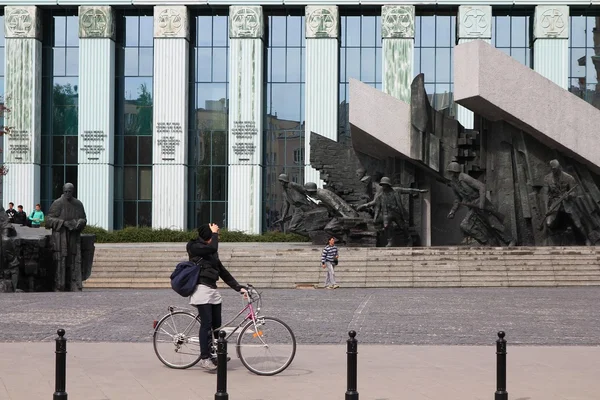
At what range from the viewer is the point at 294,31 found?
44.0m

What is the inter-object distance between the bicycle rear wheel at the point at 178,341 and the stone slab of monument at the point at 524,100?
50.6 ft

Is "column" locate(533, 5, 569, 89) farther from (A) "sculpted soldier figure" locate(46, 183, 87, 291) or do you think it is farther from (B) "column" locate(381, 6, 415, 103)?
(A) "sculpted soldier figure" locate(46, 183, 87, 291)

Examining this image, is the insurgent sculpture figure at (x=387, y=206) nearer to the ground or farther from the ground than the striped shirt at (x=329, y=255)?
farther from the ground

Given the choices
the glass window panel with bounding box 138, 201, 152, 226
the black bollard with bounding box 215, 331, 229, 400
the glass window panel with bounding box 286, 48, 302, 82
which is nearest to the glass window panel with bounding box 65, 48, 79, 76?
the glass window panel with bounding box 138, 201, 152, 226

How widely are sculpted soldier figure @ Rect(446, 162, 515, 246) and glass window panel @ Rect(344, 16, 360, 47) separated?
65.1 ft

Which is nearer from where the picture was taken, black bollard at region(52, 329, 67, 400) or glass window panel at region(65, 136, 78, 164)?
black bollard at region(52, 329, 67, 400)

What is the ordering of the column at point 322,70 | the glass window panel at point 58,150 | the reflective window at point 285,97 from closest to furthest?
1. the column at point 322,70
2. the reflective window at point 285,97
3. the glass window panel at point 58,150

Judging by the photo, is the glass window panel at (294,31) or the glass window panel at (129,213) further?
the glass window panel at (129,213)

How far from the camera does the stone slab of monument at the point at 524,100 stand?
23438 millimetres

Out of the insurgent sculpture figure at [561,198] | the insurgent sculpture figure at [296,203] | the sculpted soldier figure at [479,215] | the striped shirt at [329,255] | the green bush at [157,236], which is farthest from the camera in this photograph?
the green bush at [157,236]

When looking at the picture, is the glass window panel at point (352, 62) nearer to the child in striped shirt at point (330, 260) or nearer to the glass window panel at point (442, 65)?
the glass window panel at point (442, 65)

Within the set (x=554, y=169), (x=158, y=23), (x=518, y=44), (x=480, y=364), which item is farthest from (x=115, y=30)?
(x=480, y=364)

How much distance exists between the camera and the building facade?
42094 mm

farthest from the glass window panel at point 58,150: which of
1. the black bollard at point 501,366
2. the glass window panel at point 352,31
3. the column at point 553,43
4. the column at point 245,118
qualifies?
the black bollard at point 501,366
